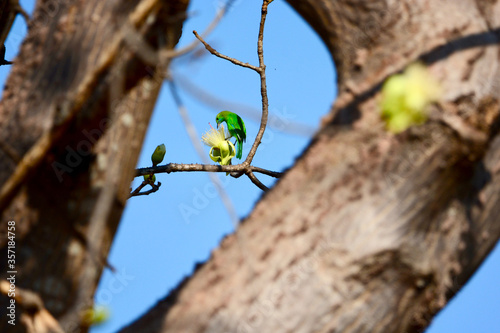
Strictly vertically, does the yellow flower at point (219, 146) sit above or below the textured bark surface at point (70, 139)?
above

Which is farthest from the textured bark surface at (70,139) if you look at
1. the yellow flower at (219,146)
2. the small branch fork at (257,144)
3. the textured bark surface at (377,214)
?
the yellow flower at (219,146)

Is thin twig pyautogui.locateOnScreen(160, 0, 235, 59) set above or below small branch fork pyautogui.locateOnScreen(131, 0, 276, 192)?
below

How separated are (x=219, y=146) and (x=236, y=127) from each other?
19 cm

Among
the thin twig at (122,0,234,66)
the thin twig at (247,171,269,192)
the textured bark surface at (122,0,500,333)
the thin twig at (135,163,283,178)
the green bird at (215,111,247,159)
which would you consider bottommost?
the textured bark surface at (122,0,500,333)

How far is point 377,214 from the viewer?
844 mm

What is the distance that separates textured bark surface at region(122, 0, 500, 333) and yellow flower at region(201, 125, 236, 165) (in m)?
1.82

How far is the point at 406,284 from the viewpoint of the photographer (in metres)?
0.86

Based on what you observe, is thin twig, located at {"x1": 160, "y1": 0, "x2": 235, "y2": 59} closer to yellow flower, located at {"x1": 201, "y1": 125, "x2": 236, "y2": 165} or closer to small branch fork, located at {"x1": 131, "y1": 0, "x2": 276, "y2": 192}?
small branch fork, located at {"x1": 131, "y1": 0, "x2": 276, "y2": 192}

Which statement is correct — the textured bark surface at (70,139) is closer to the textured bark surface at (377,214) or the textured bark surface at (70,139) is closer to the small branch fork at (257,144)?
the textured bark surface at (377,214)

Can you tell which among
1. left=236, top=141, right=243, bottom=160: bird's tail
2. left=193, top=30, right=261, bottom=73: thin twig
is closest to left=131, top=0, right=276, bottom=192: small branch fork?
left=193, top=30, right=261, bottom=73: thin twig

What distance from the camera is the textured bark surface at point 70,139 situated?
85 cm

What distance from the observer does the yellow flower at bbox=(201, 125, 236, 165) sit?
276 centimetres

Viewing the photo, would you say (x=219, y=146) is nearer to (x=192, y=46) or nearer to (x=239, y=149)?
(x=239, y=149)

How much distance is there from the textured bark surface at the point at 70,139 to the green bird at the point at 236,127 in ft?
6.18
